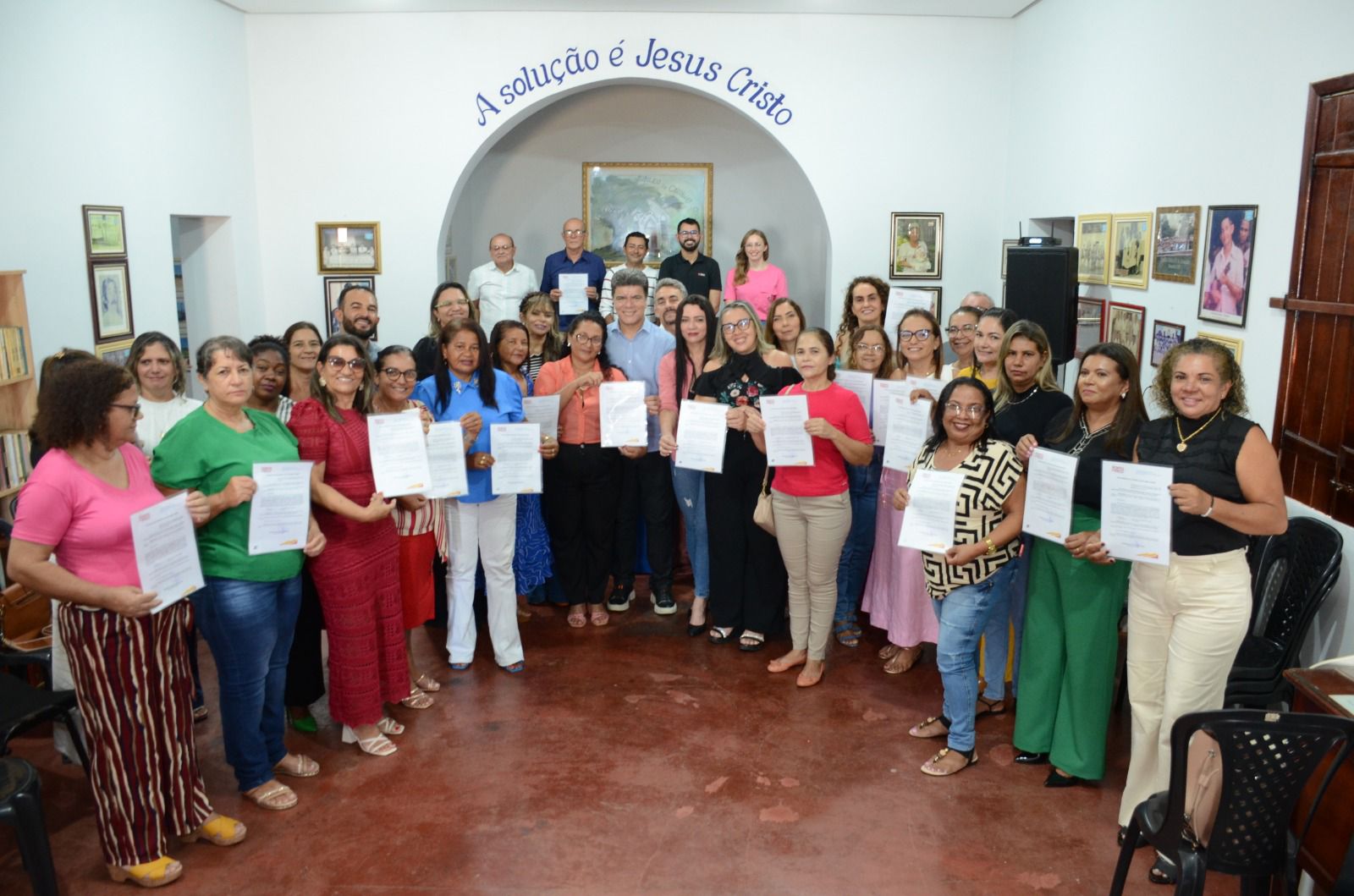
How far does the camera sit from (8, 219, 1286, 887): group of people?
10.1 ft

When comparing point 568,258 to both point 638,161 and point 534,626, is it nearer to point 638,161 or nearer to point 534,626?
point 638,161

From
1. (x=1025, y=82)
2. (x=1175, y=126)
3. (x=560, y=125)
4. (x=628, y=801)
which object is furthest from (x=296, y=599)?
(x=560, y=125)

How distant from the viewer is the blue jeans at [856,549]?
5191mm

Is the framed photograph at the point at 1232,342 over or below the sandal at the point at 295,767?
over

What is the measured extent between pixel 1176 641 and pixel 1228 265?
2183 millimetres

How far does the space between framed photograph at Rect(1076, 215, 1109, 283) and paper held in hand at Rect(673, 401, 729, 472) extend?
2.88 meters

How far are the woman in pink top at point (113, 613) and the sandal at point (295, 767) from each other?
1.72 feet

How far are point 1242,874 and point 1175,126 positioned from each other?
3929 millimetres

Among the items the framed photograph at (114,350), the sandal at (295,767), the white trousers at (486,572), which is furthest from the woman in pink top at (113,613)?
the framed photograph at (114,350)

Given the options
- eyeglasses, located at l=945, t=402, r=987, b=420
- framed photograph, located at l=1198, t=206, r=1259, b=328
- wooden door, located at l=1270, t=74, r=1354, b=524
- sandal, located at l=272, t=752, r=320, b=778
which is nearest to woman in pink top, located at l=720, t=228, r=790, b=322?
framed photograph, located at l=1198, t=206, r=1259, b=328

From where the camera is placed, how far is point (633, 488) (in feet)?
17.8

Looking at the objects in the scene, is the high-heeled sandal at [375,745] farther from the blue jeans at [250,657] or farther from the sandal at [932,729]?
the sandal at [932,729]

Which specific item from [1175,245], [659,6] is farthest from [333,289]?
[1175,245]

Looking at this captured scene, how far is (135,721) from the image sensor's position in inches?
122
